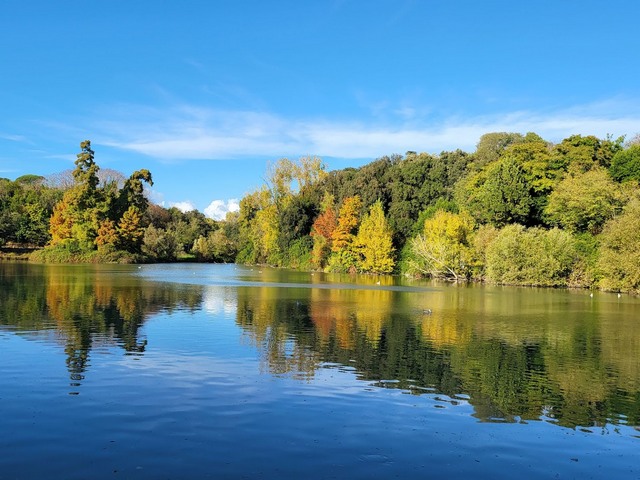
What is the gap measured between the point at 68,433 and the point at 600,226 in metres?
58.5

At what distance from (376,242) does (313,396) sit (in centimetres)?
6248

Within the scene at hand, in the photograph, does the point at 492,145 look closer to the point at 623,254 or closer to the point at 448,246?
the point at 448,246

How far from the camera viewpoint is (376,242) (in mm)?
75250

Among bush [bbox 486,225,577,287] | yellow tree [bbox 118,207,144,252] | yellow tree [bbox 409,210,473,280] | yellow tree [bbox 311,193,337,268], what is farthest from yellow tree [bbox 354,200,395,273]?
yellow tree [bbox 118,207,144,252]

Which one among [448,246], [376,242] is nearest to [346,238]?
[376,242]

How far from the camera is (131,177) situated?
101 meters

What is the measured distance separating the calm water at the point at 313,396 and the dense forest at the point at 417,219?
29106 mm

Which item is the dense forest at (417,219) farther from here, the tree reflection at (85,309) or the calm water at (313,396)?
the tree reflection at (85,309)

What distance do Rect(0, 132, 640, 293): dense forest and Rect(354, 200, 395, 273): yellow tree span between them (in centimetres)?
19

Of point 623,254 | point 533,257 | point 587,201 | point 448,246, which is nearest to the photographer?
point 623,254

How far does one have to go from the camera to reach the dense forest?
5481 cm

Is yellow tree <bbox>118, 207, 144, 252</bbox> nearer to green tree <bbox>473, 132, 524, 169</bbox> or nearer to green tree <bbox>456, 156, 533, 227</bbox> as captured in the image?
green tree <bbox>473, 132, 524, 169</bbox>

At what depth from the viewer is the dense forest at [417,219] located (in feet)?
180

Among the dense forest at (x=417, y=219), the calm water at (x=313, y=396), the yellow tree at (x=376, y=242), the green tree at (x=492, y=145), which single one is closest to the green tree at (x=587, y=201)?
the dense forest at (x=417, y=219)
